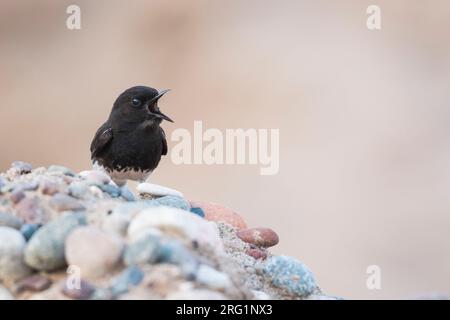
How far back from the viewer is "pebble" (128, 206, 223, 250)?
8.57ft

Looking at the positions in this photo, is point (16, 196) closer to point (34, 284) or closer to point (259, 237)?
point (34, 284)

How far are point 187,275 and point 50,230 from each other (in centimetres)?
56

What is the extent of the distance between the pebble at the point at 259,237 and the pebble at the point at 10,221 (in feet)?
4.46

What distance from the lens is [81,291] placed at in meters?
2.46

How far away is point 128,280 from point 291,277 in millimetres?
942

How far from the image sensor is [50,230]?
8.64 ft

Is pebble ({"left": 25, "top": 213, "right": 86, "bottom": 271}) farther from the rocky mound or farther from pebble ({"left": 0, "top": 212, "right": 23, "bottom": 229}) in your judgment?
A: pebble ({"left": 0, "top": 212, "right": 23, "bottom": 229})

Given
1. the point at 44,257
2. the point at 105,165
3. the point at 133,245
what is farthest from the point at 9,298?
the point at 105,165

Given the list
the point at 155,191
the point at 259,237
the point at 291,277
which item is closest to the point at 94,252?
the point at 291,277

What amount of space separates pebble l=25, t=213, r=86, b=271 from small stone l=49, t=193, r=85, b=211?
0.28 metres

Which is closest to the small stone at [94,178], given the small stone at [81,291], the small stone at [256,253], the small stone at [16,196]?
the small stone at [16,196]

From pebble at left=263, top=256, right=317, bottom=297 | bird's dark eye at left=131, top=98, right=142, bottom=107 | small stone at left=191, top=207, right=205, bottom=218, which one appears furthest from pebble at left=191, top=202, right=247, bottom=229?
bird's dark eye at left=131, top=98, right=142, bottom=107

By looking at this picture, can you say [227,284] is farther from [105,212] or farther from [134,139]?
[134,139]

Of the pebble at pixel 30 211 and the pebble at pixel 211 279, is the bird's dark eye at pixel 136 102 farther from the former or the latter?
the pebble at pixel 211 279
